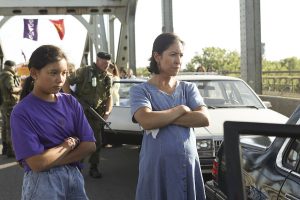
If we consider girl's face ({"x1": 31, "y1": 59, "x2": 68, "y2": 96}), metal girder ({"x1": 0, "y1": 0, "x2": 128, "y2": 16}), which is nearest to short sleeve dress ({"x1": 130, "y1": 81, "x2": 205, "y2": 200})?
girl's face ({"x1": 31, "y1": 59, "x2": 68, "y2": 96})

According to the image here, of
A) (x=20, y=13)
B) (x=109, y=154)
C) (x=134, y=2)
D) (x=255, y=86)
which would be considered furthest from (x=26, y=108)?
(x=20, y=13)

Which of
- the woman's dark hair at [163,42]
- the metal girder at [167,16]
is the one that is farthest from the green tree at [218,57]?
the woman's dark hair at [163,42]

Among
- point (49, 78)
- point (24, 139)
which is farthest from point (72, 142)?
point (49, 78)

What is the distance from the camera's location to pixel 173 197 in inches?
114

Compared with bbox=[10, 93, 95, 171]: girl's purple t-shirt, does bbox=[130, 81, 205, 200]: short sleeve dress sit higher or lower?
lower

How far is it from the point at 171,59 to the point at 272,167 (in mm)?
1010

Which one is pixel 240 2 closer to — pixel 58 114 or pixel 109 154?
pixel 109 154

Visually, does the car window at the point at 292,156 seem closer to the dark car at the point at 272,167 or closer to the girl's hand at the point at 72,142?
the dark car at the point at 272,167

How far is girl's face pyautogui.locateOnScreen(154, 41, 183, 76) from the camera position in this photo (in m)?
3.13

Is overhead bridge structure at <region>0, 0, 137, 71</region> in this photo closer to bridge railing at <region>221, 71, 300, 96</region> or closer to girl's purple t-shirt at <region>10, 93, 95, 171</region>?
bridge railing at <region>221, 71, 300, 96</region>

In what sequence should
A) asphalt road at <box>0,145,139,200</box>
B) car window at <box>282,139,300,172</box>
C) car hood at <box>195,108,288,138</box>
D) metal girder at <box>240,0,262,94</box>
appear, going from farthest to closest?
metal girder at <box>240,0,262,94</box>, asphalt road at <box>0,145,139,200</box>, car hood at <box>195,108,288,138</box>, car window at <box>282,139,300,172</box>

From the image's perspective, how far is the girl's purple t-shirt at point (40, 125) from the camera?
8.47ft

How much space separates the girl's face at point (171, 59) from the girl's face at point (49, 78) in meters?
0.71

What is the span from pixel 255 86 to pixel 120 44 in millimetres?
16778
